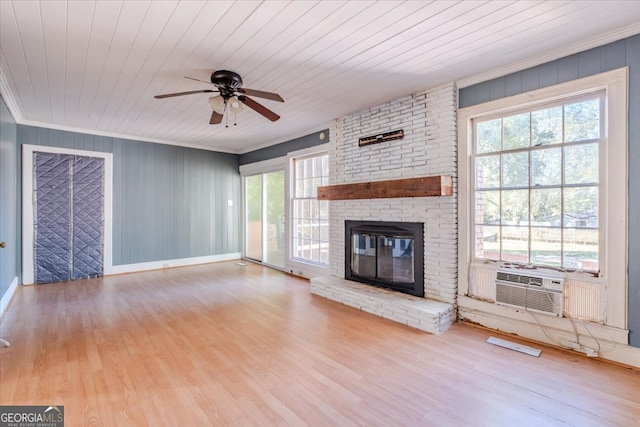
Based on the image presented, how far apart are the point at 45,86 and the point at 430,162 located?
4509 millimetres

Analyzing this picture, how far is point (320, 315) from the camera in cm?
362

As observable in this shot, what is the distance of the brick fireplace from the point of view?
3.39 meters

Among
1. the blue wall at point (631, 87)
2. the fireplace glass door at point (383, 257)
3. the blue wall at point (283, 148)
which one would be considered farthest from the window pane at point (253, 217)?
the blue wall at point (631, 87)

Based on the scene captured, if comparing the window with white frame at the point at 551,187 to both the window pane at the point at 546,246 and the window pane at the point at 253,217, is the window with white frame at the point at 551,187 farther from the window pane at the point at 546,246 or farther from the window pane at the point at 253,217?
the window pane at the point at 253,217

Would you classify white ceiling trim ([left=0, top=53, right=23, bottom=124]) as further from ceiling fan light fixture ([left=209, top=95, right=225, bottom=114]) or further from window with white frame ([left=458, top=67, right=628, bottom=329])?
Answer: window with white frame ([left=458, top=67, right=628, bottom=329])

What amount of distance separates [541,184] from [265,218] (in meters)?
5.14

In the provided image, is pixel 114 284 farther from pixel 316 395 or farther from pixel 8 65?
pixel 316 395

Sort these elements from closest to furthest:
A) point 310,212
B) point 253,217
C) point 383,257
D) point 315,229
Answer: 1. point 383,257
2. point 315,229
3. point 310,212
4. point 253,217

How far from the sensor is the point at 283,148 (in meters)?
6.06

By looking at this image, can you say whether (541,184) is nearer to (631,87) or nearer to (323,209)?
(631,87)

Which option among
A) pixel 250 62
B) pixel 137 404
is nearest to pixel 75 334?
pixel 137 404

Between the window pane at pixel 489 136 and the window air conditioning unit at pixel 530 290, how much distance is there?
1.29 meters

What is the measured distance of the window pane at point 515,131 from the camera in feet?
9.87

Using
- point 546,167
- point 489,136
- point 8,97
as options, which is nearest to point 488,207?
point 546,167
